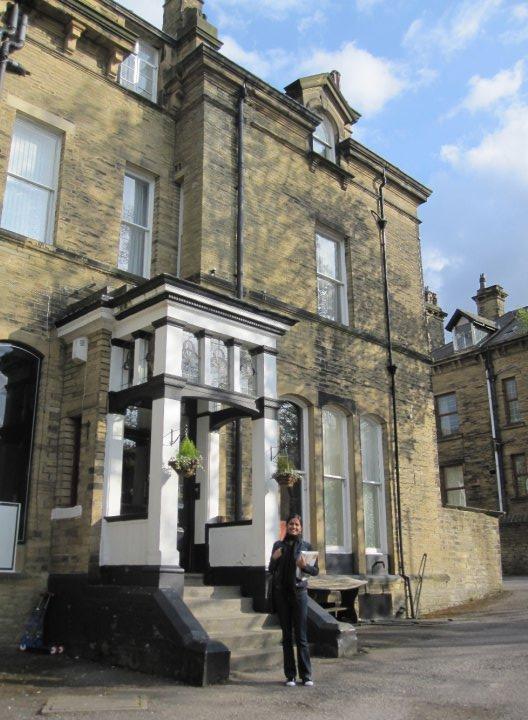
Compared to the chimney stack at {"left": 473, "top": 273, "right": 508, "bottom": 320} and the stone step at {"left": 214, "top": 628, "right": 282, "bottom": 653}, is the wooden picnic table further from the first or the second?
the chimney stack at {"left": 473, "top": 273, "right": 508, "bottom": 320}

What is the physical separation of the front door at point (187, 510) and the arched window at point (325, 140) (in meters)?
7.64

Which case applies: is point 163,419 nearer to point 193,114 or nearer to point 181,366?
point 181,366

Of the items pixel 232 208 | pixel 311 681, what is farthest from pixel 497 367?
pixel 311 681

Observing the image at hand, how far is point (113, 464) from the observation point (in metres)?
9.35

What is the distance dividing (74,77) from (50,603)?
8466mm

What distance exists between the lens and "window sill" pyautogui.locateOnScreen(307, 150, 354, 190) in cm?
1498

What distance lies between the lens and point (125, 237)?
39.8 ft

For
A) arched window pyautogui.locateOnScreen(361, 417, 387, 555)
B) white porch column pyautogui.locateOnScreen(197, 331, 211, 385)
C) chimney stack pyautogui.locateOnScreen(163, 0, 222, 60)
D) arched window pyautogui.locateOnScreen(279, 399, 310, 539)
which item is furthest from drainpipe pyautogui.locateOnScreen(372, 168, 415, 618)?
white porch column pyautogui.locateOnScreen(197, 331, 211, 385)

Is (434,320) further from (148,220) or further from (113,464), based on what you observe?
(113,464)

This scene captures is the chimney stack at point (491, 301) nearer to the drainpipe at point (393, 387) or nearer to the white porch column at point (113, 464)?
the drainpipe at point (393, 387)

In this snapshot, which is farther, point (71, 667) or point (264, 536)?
point (264, 536)

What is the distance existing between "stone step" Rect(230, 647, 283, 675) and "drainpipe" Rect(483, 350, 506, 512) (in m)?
22.4

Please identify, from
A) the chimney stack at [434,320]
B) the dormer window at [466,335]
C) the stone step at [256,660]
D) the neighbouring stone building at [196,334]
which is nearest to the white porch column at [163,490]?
the neighbouring stone building at [196,334]

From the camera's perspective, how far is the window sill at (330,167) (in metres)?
15.0
